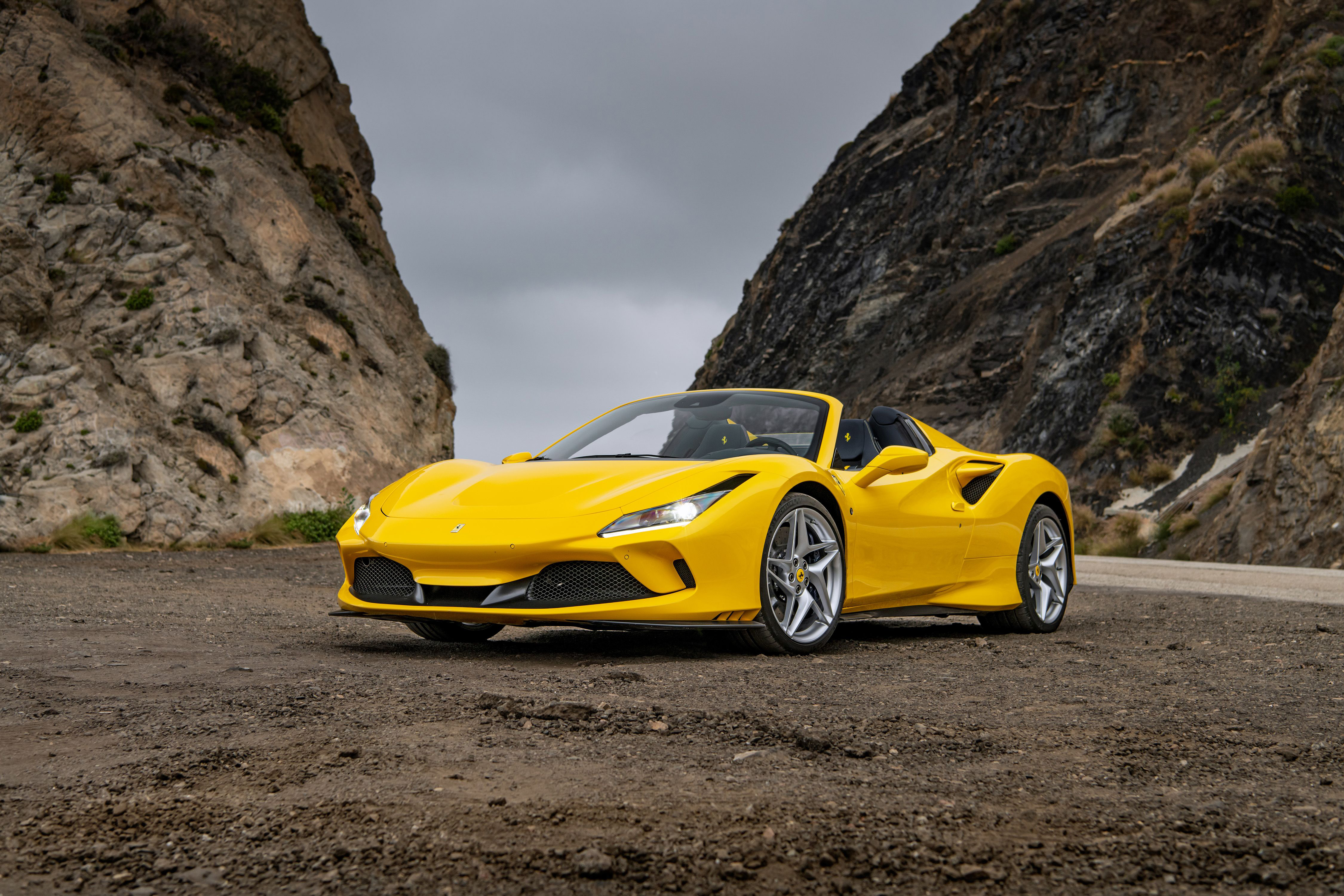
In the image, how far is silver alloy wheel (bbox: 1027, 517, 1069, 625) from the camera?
6.54 metres

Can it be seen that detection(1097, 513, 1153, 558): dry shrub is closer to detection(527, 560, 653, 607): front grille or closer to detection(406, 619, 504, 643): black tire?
detection(406, 619, 504, 643): black tire

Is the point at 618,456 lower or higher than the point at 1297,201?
lower

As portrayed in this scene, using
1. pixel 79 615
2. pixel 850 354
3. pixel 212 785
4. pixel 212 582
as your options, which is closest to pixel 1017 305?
pixel 850 354

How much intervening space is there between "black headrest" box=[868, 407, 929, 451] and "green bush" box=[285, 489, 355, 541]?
1078 cm

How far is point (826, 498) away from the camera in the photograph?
508cm

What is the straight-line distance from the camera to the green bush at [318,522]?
15602 mm

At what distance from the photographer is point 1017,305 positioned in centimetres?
3572

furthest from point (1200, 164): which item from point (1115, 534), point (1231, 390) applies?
point (1115, 534)

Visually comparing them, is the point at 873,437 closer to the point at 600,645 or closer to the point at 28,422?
the point at 600,645

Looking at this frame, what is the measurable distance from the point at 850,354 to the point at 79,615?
3933 cm

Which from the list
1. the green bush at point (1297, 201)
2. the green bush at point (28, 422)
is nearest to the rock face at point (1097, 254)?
the green bush at point (1297, 201)

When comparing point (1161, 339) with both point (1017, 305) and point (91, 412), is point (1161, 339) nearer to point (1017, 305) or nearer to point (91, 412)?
point (1017, 305)

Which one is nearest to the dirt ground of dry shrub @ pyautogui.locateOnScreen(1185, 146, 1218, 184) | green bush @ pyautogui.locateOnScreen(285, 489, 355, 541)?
green bush @ pyautogui.locateOnScreen(285, 489, 355, 541)

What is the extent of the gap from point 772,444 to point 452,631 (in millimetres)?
1863
